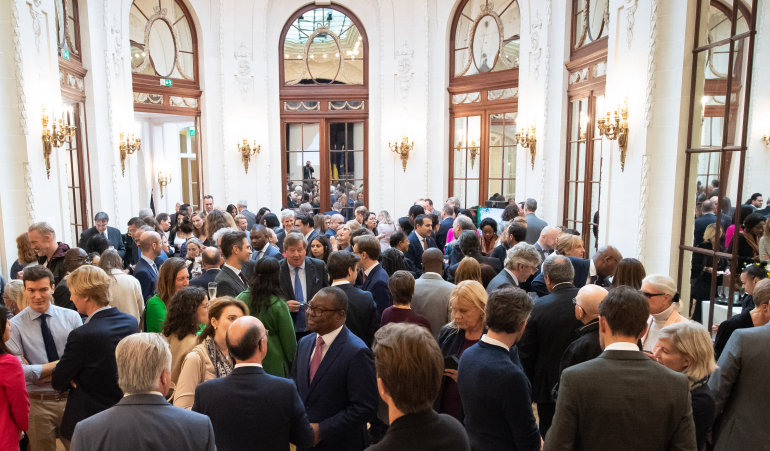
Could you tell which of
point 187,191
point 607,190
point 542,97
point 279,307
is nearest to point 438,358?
point 279,307

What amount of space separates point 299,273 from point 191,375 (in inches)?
83.9

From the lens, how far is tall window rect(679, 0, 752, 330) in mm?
4633

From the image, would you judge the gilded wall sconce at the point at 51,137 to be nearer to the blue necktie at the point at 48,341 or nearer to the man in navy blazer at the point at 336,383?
the blue necktie at the point at 48,341

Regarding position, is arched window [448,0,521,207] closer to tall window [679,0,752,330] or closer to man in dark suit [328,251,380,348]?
tall window [679,0,752,330]

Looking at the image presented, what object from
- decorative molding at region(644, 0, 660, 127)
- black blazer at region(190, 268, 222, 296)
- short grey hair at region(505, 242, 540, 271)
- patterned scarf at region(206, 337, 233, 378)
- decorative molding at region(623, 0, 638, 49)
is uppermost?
decorative molding at region(623, 0, 638, 49)

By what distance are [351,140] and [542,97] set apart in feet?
15.7

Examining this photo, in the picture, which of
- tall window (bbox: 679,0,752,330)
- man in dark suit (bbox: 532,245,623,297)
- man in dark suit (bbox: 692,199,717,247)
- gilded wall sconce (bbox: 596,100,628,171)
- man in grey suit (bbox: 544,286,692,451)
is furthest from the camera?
gilded wall sconce (bbox: 596,100,628,171)

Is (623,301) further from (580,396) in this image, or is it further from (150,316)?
(150,316)

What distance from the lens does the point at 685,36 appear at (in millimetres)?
5473

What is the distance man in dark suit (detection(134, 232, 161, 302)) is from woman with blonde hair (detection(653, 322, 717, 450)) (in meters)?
4.37

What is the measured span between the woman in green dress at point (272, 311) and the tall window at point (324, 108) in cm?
880

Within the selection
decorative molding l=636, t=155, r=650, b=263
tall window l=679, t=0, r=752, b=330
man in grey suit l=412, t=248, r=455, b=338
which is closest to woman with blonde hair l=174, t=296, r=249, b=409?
man in grey suit l=412, t=248, r=455, b=338

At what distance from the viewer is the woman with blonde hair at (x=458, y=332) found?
9.56 feet

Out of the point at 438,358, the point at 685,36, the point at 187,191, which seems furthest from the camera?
the point at 187,191
